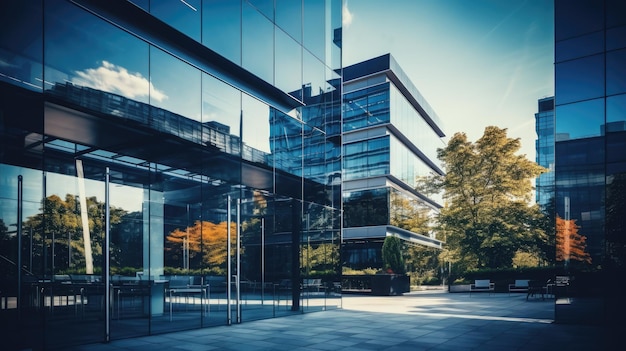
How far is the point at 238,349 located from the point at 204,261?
4.48m

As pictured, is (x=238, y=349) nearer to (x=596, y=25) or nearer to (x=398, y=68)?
(x=596, y=25)

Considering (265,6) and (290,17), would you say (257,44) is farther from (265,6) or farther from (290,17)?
(290,17)

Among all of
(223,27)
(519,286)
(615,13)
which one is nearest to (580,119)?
(615,13)

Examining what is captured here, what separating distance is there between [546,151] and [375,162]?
75.7 m

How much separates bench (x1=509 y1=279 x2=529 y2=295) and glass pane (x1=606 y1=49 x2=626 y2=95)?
1637cm

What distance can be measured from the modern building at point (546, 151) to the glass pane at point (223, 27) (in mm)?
26670

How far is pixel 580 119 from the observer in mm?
14648

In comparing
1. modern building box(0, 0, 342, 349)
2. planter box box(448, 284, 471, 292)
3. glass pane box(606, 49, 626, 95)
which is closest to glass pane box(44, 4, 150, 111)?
modern building box(0, 0, 342, 349)

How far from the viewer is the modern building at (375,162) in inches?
1513

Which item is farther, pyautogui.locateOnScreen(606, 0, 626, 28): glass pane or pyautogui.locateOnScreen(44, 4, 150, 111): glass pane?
pyautogui.locateOnScreen(606, 0, 626, 28): glass pane

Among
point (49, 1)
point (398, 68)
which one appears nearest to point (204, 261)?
point (49, 1)

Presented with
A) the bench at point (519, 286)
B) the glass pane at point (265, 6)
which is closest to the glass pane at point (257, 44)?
the glass pane at point (265, 6)

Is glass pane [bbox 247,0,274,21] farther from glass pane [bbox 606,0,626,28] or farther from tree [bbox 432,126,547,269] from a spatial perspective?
tree [bbox 432,126,547,269]

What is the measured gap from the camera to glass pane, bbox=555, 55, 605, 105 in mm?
14445
